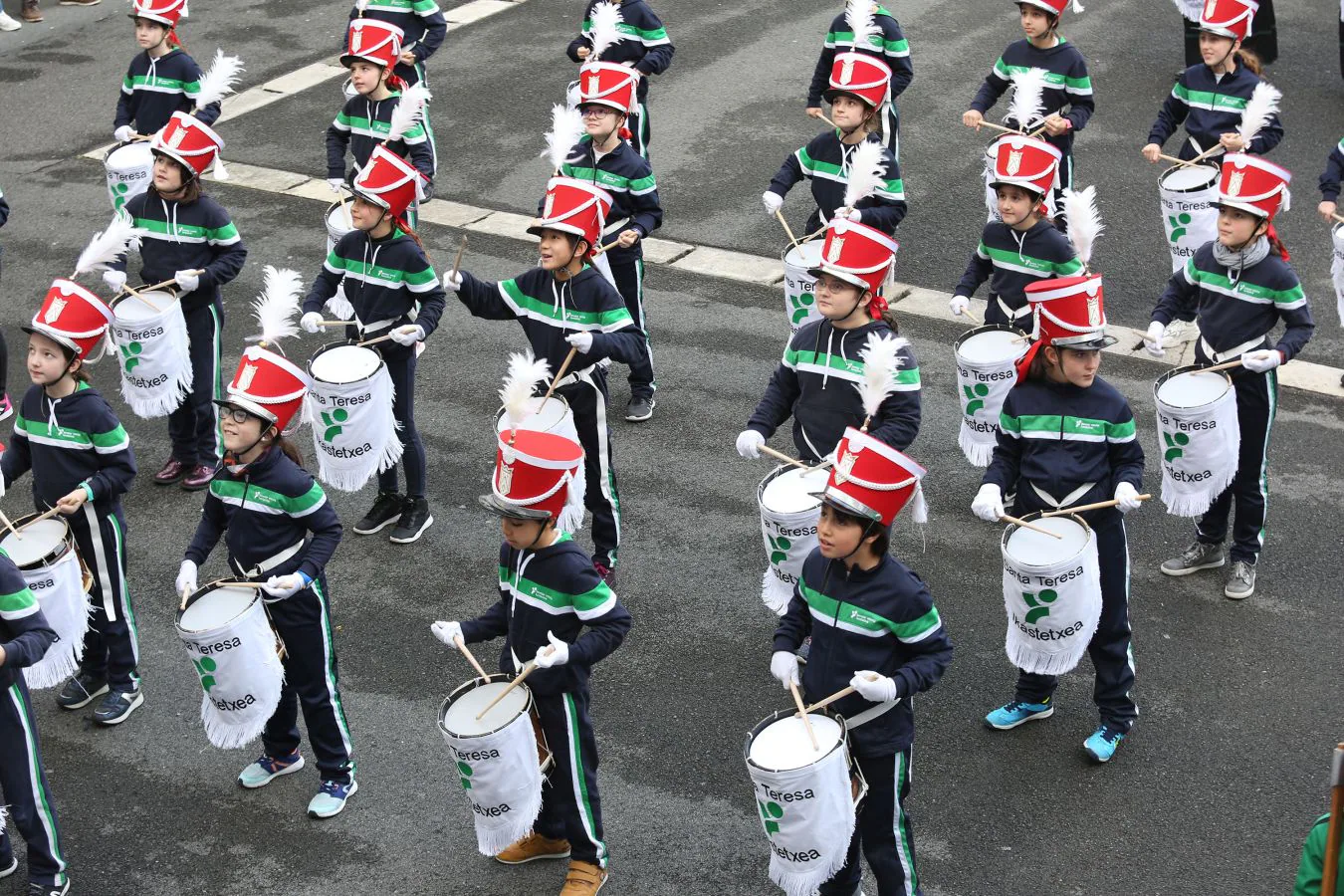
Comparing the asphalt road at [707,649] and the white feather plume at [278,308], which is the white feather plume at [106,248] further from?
the asphalt road at [707,649]

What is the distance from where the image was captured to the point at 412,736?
22.4 feet

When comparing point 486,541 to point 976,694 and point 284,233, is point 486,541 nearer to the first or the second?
point 976,694

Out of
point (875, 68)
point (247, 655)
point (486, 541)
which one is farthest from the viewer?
point (875, 68)

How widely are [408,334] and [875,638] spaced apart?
340 centimetres

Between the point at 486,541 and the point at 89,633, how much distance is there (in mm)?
2127

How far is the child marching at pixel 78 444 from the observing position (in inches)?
264

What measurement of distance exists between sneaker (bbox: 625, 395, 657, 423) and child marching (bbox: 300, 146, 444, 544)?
165 cm

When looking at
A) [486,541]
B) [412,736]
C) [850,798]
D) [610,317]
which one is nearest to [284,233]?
[486,541]

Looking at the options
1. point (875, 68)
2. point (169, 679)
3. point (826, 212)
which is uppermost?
point (875, 68)

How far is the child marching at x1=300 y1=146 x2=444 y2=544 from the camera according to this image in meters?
7.86

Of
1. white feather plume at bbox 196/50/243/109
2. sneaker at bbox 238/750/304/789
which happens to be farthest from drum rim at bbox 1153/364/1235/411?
white feather plume at bbox 196/50/243/109

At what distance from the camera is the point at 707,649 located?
744cm

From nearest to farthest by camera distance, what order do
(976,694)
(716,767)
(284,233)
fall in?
(716,767)
(976,694)
(284,233)

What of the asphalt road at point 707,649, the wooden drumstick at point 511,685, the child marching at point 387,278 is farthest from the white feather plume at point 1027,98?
the wooden drumstick at point 511,685
